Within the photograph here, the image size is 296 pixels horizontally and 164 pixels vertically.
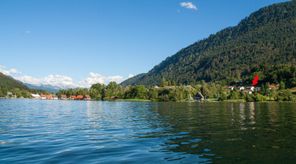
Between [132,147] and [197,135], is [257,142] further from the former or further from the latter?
[132,147]

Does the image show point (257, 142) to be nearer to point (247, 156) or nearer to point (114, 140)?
point (247, 156)

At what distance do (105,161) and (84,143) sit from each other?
860 centimetres

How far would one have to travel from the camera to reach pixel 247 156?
24.4m

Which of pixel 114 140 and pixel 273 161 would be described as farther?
pixel 114 140

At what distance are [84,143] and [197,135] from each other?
1329 centimetres

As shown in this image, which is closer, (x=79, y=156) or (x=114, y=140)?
(x=79, y=156)

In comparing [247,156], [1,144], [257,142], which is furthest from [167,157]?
[1,144]

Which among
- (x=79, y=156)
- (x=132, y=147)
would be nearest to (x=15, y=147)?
(x=79, y=156)

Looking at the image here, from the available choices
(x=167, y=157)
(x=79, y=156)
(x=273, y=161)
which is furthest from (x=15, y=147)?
(x=273, y=161)

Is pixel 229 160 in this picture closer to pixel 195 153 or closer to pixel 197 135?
pixel 195 153

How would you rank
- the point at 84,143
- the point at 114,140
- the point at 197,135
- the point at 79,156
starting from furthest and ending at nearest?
the point at 197,135, the point at 114,140, the point at 84,143, the point at 79,156

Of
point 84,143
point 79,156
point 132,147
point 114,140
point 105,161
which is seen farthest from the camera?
point 114,140

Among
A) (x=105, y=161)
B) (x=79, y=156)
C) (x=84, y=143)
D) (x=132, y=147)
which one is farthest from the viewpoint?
(x=84, y=143)

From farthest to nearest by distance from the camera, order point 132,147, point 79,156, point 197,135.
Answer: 1. point 197,135
2. point 132,147
3. point 79,156
